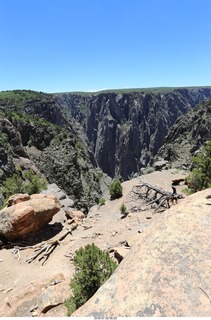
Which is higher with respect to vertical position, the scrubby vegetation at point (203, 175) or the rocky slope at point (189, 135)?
the scrubby vegetation at point (203, 175)

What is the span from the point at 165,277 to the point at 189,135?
71196 millimetres

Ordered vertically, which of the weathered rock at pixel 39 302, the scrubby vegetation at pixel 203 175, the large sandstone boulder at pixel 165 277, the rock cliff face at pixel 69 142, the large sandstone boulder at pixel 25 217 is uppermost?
the large sandstone boulder at pixel 165 277

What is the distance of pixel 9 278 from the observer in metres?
15.0

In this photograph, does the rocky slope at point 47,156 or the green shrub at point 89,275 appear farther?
the rocky slope at point 47,156

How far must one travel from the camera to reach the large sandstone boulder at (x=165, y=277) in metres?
3.73

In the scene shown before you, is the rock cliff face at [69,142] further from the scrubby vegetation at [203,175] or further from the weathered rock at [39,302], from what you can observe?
the weathered rock at [39,302]

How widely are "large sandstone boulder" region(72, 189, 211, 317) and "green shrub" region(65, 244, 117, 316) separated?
3923 mm

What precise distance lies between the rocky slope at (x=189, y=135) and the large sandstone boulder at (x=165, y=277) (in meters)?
49.4

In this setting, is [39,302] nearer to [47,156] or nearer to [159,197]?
[159,197]

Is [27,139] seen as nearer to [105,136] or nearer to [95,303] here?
[95,303]

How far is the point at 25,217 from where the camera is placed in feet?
62.6

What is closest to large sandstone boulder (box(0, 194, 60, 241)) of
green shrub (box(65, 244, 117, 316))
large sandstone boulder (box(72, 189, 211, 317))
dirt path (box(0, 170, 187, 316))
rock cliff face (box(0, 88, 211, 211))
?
dirt path (box(0, 170, 187, 316))

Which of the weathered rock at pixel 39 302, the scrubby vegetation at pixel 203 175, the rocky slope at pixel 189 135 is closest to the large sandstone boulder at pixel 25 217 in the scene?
the weathered rock at pixel 39 302

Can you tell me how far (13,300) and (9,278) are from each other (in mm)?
4587
